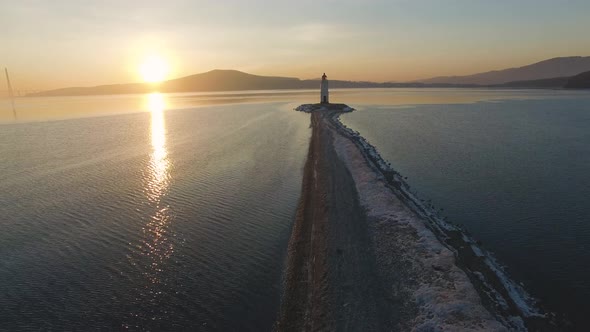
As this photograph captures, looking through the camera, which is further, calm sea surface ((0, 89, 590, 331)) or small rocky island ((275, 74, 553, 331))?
calm sea surface ((0, 89, 590, 331))

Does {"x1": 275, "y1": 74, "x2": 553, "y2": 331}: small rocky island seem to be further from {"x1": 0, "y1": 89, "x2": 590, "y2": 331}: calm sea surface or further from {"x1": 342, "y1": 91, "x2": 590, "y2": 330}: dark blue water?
{"x1": 342, "y1": 91, "x2": 590, "y2": 330}: dark blue water

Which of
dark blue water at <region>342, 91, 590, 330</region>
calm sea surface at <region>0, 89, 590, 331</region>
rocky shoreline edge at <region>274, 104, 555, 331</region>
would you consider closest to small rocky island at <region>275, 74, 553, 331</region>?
rocky shoreline edge at <region>274, 104, 555, 331</region>

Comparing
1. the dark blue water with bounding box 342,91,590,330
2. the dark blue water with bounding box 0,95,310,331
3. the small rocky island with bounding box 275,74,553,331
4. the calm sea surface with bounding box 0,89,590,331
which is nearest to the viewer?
the small rocky island with bounding box 275,74,553,331

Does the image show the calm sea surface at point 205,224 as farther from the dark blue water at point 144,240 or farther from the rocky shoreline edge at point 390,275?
the rocky shoreline edge at point 390,275

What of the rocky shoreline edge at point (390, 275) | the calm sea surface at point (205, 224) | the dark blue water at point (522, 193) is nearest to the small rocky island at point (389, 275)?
the rocky shoreline edge at point (390, 275)

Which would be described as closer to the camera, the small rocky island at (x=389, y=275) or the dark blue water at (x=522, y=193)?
the small rocky island at (x=389, y=275)

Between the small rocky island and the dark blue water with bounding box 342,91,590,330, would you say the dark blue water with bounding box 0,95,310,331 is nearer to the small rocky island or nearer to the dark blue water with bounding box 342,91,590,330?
the small rocky island

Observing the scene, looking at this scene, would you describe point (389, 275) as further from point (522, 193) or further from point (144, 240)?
point (522, 193)

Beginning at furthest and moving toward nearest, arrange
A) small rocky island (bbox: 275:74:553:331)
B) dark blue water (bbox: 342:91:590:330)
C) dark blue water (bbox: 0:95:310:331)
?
dark blue water (bbox: 342:91:590:330) → dark blue water (bbox: 0:95:310:331) → small rocky island (bbox: 275:74:553:331)
